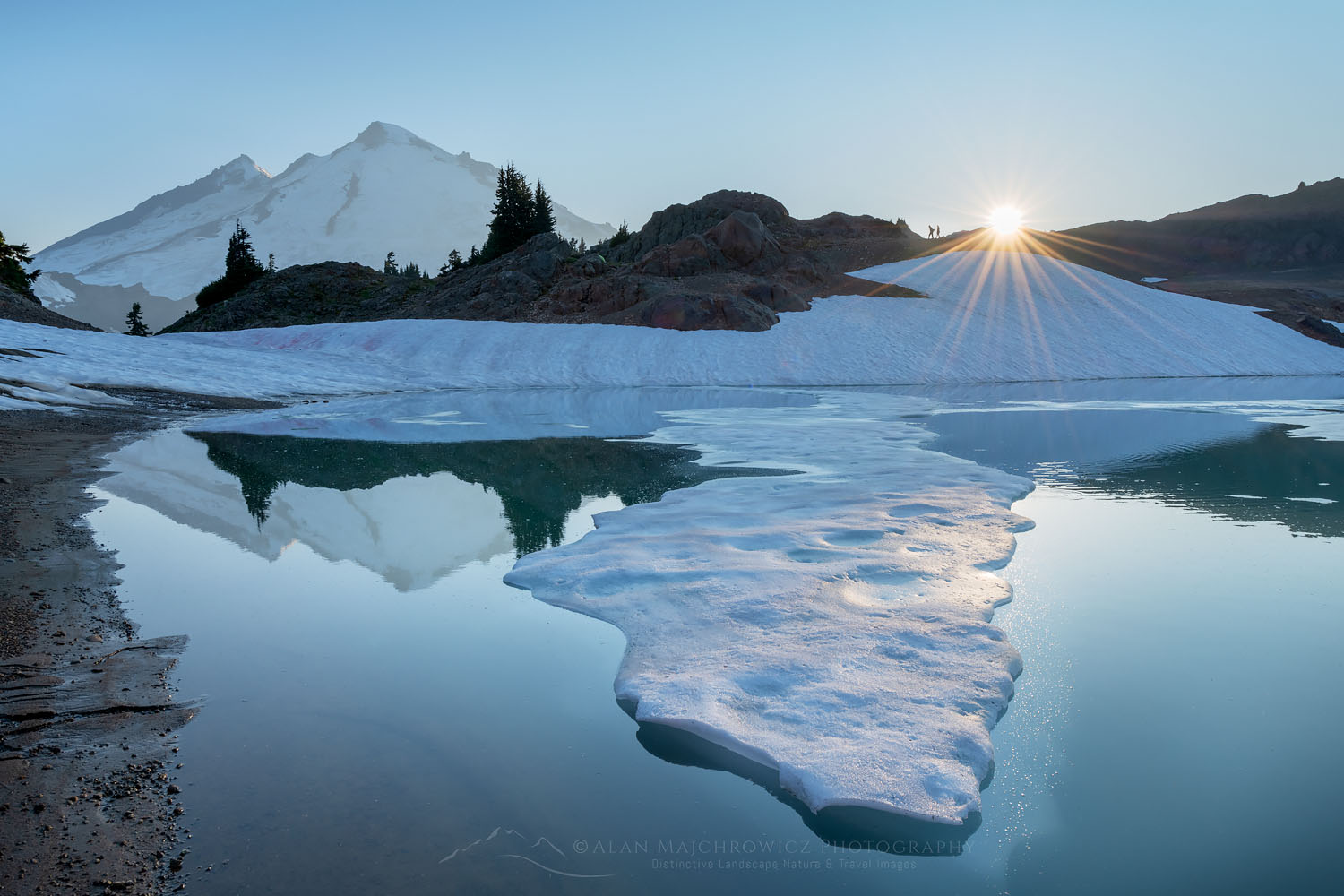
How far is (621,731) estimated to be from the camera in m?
4.61

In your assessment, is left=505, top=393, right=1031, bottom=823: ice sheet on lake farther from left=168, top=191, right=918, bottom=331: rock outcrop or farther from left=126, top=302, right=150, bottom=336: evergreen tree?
left=126, top=302, right=150, bottom=336: evergreen tree

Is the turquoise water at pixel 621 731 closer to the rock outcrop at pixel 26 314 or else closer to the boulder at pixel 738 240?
the rock outcrop at pixel 26 314

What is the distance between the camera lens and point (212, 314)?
1924 inches

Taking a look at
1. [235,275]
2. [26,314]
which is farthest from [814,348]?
[235,275]

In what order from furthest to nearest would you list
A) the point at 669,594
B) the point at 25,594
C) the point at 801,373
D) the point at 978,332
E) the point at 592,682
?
the point at 978,332 → the point at 801,373 → the point at 669,594 → the point at 25,594 → the point at 592,682

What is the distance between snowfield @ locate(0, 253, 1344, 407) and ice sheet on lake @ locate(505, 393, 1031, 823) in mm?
22299

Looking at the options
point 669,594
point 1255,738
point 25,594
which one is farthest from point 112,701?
point 1255,738

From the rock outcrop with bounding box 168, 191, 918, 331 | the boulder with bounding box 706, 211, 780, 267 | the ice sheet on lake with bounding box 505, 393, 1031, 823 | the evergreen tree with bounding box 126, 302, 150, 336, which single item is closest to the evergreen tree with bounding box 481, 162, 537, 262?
the rock outcrop with bounding box 168, 191, 918, 331

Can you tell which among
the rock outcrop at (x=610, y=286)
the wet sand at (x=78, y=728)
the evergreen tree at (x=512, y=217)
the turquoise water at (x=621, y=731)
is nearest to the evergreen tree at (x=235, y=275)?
the rock outcrop at (x=610, y=286)

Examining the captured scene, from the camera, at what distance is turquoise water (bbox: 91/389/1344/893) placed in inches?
135

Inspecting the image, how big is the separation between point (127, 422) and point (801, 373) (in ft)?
84.5

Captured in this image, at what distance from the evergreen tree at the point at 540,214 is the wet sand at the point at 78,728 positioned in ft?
167

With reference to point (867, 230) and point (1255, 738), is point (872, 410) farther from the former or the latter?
point (867, 230)

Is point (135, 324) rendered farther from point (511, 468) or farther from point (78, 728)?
point (78, 728)
